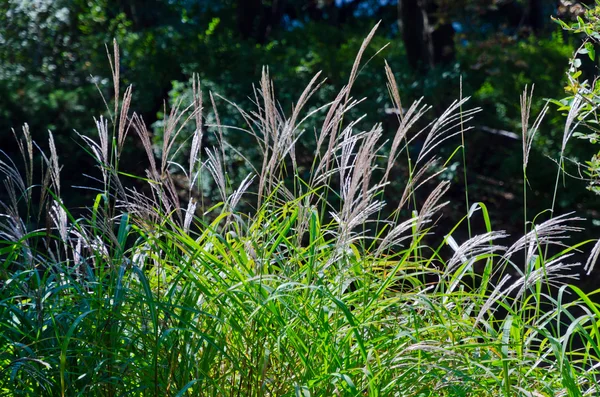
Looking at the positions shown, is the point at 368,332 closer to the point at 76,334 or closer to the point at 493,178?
the point at 76,334

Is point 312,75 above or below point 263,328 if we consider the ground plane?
below

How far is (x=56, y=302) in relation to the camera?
2.34 meters

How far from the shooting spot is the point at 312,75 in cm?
804

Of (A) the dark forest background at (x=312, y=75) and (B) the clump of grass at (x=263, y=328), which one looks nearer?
(B) the clump of grass at (x=263, y=328)

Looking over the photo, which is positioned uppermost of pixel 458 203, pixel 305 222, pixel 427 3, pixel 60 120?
pixel 305 222

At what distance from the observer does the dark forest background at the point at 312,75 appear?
7.32m

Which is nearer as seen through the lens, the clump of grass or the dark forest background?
the clump of grass

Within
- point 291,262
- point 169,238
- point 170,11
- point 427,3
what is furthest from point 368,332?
point 170,11

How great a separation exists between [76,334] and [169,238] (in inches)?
15.1

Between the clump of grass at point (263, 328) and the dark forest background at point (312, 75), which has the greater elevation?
the clump of grass at point (263, 328)

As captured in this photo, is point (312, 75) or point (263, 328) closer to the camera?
point (263, 328)

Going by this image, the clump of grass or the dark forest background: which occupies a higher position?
the clump of grass

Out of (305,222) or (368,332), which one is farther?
(305,222)

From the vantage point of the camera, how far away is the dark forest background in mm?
7316
